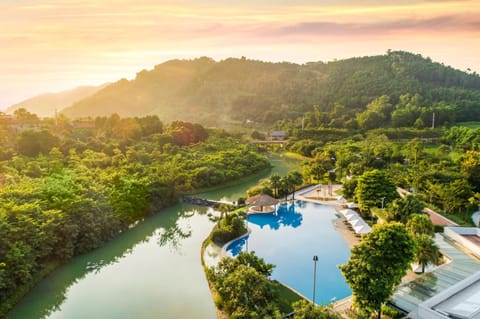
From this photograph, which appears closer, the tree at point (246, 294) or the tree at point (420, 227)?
the tree at point (246, 294)

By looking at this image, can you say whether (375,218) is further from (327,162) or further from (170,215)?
(170,215)

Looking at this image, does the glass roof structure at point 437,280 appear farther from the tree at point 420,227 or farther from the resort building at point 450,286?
Result: the tree at point 420,227

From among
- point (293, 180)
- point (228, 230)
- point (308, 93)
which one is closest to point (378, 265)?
point (228, 230)

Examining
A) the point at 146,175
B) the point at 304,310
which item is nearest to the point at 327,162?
the point at 146,175

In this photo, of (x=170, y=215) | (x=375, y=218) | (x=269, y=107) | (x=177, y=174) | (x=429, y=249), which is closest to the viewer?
(x=429, y=249)

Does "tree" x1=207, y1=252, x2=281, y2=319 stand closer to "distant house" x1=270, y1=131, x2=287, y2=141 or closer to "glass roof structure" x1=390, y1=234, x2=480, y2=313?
"glass roof structure" x1=390, y1=234, x2=480, y2=313

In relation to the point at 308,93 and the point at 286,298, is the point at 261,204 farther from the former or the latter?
the point at 308,93

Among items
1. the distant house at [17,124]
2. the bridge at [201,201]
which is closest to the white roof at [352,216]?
the bridge at [201,201]
